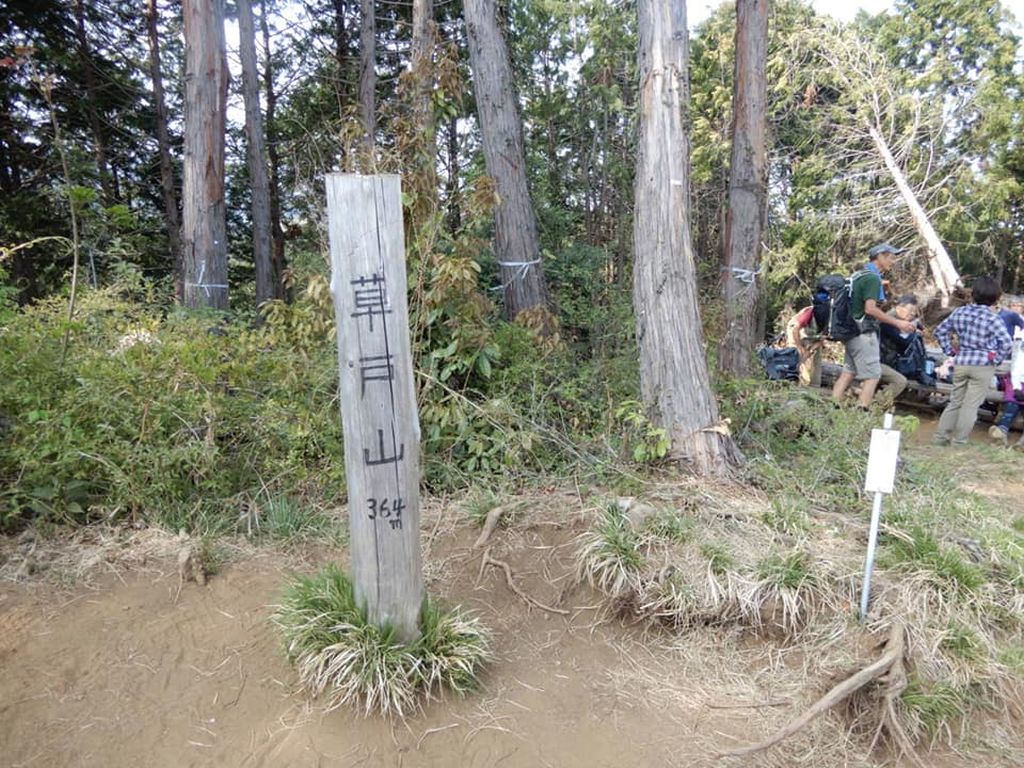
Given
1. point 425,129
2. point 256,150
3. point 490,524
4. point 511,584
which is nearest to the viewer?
point 511,584

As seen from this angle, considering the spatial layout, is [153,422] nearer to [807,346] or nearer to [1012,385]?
[1012,385]

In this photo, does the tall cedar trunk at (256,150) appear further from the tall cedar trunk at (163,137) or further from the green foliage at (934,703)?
the green foliage at (934,703)

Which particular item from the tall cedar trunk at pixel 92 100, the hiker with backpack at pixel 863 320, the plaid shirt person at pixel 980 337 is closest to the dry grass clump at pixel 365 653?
the hiker with backpack at pixel 863 320

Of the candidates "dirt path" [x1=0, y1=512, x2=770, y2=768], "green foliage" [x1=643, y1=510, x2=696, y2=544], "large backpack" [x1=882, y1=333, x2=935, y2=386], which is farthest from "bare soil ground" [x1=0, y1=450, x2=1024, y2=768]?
"large backpack" [x1=882, y1=333, x2=935, y2=386]

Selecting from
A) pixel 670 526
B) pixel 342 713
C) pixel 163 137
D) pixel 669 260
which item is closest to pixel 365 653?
pixel 342 713

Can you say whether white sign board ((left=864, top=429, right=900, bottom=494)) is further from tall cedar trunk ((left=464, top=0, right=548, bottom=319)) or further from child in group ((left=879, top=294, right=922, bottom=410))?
child in group ((left=879, top=294, right=922, bottom=410))

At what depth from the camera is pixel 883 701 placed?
2.58 meters

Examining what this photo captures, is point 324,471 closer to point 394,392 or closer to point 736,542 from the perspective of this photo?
point 394,392

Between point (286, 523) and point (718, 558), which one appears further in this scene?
point (286, 523)

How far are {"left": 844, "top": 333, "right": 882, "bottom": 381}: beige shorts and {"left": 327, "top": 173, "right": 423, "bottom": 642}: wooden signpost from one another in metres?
5.85

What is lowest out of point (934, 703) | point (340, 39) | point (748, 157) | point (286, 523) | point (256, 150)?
point (934, 703)

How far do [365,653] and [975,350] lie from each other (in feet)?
20.6

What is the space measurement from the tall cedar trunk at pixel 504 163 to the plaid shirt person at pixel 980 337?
4162 millimetres

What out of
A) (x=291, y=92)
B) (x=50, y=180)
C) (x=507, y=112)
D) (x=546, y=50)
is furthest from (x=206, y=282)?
(x=291, y=92)
